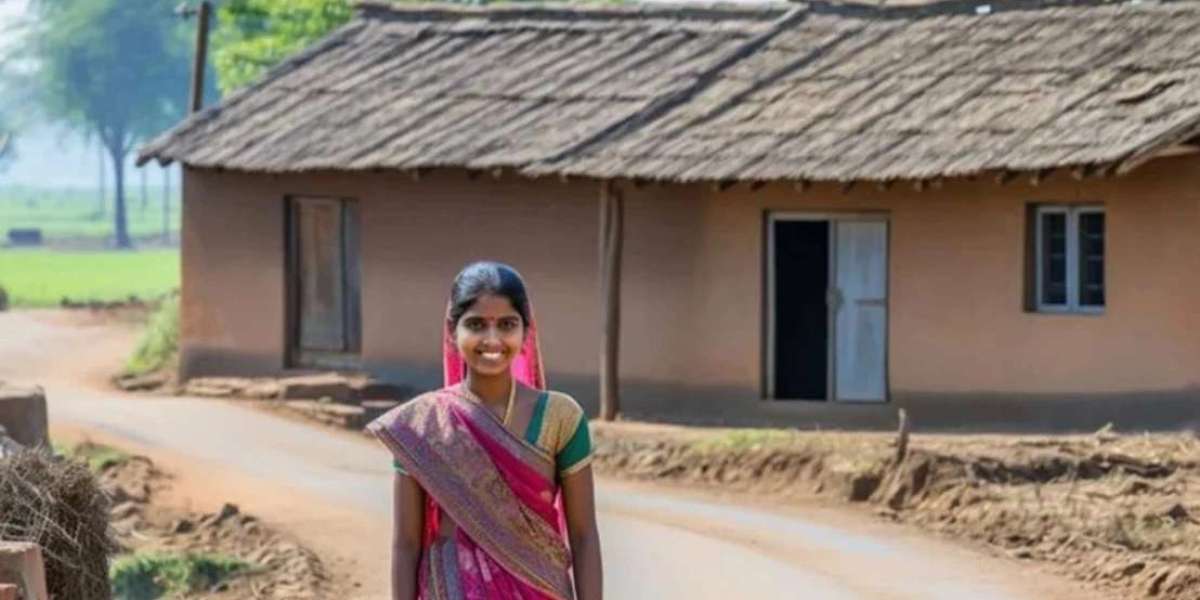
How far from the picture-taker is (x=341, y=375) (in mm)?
28484

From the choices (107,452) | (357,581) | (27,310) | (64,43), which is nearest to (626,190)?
(107,452)

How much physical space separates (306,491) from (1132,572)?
6.46 meters

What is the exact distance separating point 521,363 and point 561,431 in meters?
0.23

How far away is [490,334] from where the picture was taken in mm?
8586

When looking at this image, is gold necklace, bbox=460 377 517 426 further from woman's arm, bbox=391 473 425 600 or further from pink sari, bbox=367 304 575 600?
woman's arm, bbox=391 473 425 600

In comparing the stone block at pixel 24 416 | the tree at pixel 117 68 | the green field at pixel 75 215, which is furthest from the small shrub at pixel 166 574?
the tree at pixel 117 68

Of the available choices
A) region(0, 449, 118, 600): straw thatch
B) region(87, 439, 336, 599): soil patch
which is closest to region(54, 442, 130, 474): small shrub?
region(87, 439, 336, 599): soil patch

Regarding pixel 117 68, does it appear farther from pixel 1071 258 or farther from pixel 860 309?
pixel 1071 258

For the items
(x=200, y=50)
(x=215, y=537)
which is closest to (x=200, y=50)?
(x=200, y=50)

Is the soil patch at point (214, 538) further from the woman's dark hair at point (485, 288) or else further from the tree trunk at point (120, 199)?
the tree trunk at point (120, 199)

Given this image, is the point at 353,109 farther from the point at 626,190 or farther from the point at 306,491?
the point at 306,491

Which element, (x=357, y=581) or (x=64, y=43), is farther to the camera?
(x=64, y=43)

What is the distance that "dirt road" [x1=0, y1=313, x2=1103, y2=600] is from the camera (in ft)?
53.5

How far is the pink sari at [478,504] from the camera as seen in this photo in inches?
334
